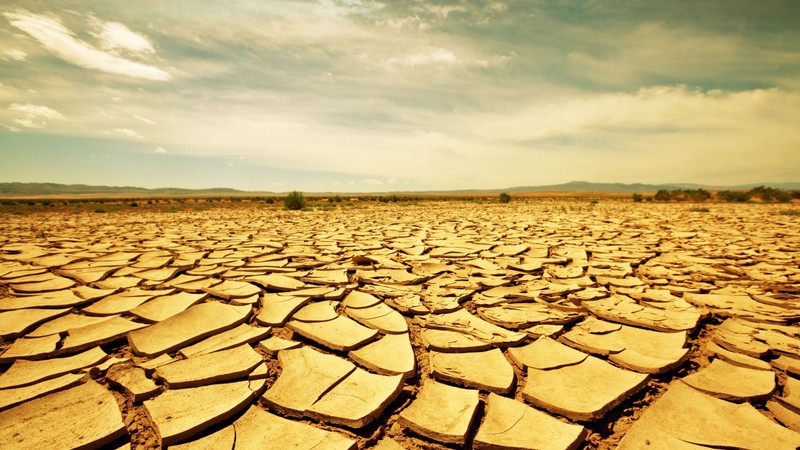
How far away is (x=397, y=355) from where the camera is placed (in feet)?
4.14

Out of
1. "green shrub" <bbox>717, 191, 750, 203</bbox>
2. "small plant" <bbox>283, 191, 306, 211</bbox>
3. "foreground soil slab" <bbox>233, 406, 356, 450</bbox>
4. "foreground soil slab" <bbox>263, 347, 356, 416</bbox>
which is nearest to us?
"foreground soil slab" <bbox>233, 406, 356, 450</bbox>

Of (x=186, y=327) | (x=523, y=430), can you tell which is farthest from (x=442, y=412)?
(x=186, y=327)

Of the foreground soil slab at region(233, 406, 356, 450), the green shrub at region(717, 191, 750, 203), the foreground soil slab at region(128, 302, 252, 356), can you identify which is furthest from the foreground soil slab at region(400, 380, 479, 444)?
the green shrub at region(717, 191, 750, 203)

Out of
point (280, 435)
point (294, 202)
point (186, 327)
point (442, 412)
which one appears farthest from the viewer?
point (294, 202)

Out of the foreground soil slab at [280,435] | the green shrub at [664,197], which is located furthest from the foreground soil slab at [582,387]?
the green shrub at [664,197]

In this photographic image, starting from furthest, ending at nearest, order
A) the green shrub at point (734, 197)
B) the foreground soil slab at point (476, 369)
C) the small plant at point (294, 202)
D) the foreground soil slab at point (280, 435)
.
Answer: the green shrub at point (734, 197)
the small plant at point (294, 202)
the foreground soil slab at point (476, 369)
the foreground soil slab at point (280, 435)

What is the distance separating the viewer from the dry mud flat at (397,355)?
89cm

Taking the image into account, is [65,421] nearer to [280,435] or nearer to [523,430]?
[280,435]

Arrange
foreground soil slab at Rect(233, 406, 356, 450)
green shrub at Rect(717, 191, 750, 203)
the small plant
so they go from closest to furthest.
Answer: foreground soil slab at Rect(233, 406, 356, 450)
the small plant
green shrub at Rect(717, 191, 750, 203)

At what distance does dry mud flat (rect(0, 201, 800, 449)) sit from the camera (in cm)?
89

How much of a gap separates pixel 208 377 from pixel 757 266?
3854 mm

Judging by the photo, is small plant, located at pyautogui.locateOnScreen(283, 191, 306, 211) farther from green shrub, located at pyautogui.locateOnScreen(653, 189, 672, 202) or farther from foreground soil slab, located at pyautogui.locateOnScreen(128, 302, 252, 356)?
green shrub, located at pyautogui.locateOnScreen(653, 189, 672, 202)

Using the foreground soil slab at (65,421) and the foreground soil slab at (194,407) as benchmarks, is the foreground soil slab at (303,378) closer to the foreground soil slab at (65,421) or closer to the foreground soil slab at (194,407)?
the foreground soil slab at (194,407)

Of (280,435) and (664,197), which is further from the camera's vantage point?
(664,197)
